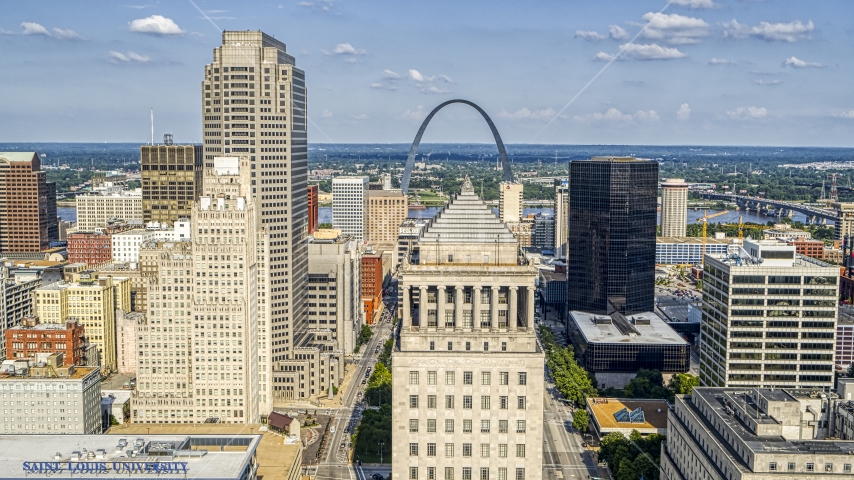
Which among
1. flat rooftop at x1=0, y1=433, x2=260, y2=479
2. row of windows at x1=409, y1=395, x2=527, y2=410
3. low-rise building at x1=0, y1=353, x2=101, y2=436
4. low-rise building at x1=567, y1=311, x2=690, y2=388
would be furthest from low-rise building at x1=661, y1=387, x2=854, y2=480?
low-rise building at x1=0, y1=353, x2=101, y2=436

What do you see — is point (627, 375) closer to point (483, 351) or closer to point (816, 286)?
point (816, 286)

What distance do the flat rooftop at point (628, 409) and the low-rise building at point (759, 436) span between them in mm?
36839

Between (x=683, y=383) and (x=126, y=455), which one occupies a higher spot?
(x=126, y=455)

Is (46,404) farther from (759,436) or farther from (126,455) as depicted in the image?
(759,436)

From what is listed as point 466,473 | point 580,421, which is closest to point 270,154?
point 580,421

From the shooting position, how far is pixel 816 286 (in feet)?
419

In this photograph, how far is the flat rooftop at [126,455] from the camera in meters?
80.4

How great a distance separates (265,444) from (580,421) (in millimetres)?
59894

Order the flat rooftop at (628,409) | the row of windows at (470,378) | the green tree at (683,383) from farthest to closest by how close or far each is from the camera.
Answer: the green tree at (683,383), the flat rooftop at (628,409), the row of windows at (470,378)

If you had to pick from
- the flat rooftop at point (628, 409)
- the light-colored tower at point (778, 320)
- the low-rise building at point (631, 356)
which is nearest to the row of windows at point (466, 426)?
the light-colored tower at point (778, 320)

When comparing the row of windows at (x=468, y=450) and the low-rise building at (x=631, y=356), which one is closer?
the row of windows at (x=468, y=450)

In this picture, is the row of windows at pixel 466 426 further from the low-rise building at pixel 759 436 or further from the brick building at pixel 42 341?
the brick building at pixel 42 341

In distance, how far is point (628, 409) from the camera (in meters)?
150

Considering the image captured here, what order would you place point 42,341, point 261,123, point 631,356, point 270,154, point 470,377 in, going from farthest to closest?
point 631,356, point 270,154, point 42,341, point 261,123, point 470,377
